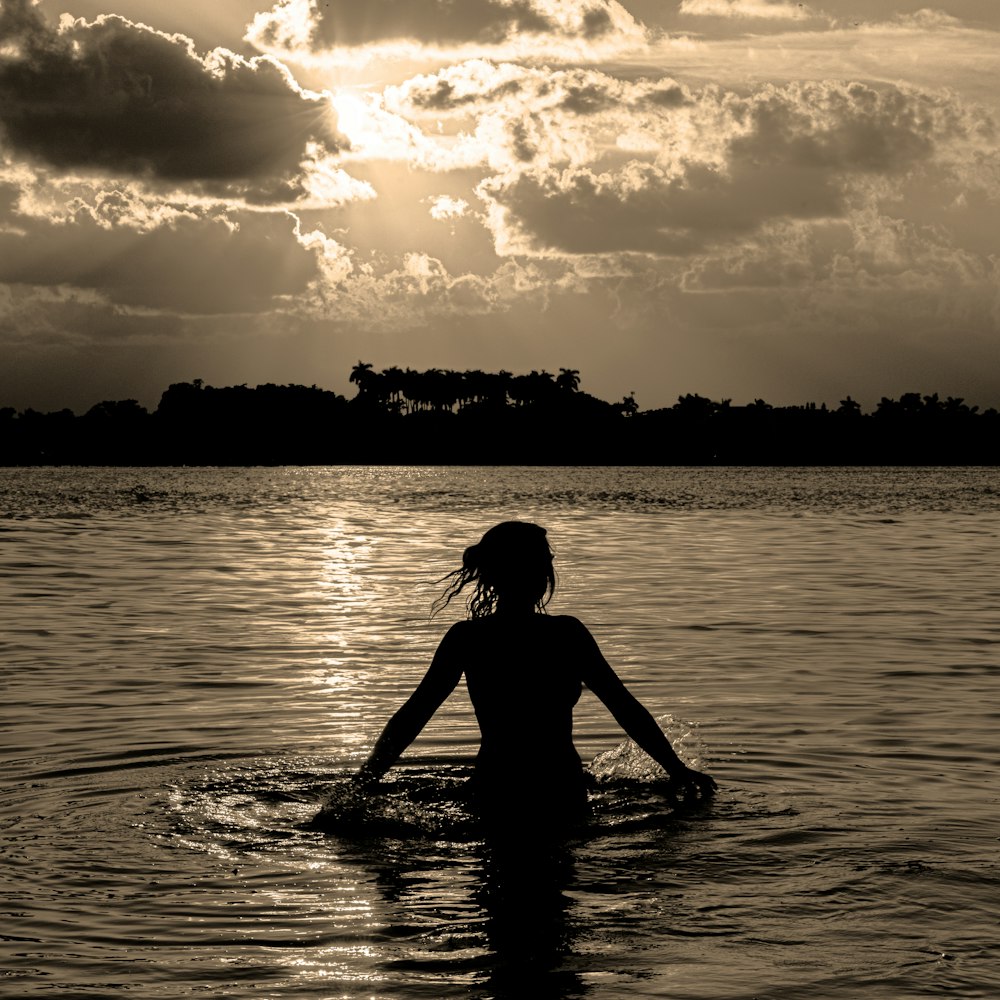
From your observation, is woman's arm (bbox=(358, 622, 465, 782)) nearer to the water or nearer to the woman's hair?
the woman's hair

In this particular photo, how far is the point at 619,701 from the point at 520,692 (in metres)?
0.58

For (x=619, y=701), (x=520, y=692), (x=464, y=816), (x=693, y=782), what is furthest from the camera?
(x=464, y=816)

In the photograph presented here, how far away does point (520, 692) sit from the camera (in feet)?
28.9

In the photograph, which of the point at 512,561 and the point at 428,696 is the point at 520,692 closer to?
the point at 428,696

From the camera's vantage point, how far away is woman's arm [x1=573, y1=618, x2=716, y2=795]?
8.62 m

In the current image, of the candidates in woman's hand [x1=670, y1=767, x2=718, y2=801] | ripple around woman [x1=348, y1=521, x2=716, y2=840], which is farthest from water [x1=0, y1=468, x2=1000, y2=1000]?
ripple around woman [x1=348, y1=521, x2=716, y2=840]

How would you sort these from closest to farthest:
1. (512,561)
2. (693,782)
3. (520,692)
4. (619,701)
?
(512,561) < (619,701) < (520,692) < (693,782)

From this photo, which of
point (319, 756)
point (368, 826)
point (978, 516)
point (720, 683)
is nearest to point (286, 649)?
point (720, 683)

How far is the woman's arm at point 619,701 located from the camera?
8625 mm

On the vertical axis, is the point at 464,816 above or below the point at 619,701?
below

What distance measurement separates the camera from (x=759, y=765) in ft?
38.4

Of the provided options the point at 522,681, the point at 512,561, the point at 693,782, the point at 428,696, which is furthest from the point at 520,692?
the point at 693,782

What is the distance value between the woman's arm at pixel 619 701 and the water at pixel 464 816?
580 millimetres

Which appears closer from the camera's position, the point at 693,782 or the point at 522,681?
the point at 522,681
